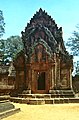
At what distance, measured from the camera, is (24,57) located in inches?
1018

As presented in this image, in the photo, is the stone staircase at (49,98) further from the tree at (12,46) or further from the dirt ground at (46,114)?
the tree at (12,46)

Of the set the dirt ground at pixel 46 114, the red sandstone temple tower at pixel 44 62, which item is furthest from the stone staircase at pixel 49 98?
the dirt ground at pixel 46 114

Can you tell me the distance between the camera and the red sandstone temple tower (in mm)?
24861

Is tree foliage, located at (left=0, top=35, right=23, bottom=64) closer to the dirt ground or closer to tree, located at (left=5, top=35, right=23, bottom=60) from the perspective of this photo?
tree, located at (left=5, top=35, right=23, bottom=60)

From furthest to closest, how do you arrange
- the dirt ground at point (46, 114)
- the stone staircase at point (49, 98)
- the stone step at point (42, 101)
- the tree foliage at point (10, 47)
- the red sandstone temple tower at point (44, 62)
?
the tree foliage at point (10, 47) < the red sandstone temple tower at point (44, 62) < the stone staircase at point (49, 98) < the stone step at point (42, 101) < the dirt ground at point (46, 114)

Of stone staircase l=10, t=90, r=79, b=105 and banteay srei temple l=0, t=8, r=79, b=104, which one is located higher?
banteay srei temple l=0, t=8, r=79, b=104

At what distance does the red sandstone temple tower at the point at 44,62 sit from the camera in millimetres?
24861

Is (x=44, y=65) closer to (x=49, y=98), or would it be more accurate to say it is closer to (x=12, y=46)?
(x=49, y=98)

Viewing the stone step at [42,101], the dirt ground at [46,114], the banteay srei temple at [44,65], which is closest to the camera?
the dirt ground at [46,114]

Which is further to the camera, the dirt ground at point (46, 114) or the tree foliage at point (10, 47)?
the tree foliage at point (10, 47)

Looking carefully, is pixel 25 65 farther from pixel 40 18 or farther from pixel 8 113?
pixel 8 113

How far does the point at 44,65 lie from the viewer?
2516 centimetres

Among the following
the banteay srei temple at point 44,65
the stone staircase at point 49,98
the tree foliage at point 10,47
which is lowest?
the stone staircase at point 49,98

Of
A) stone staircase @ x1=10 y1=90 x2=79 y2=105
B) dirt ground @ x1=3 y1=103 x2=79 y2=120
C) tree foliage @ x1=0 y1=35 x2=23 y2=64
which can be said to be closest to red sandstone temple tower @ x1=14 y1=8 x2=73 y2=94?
stone staircase @ x1=10 y1=90 x2=79 y2=105
